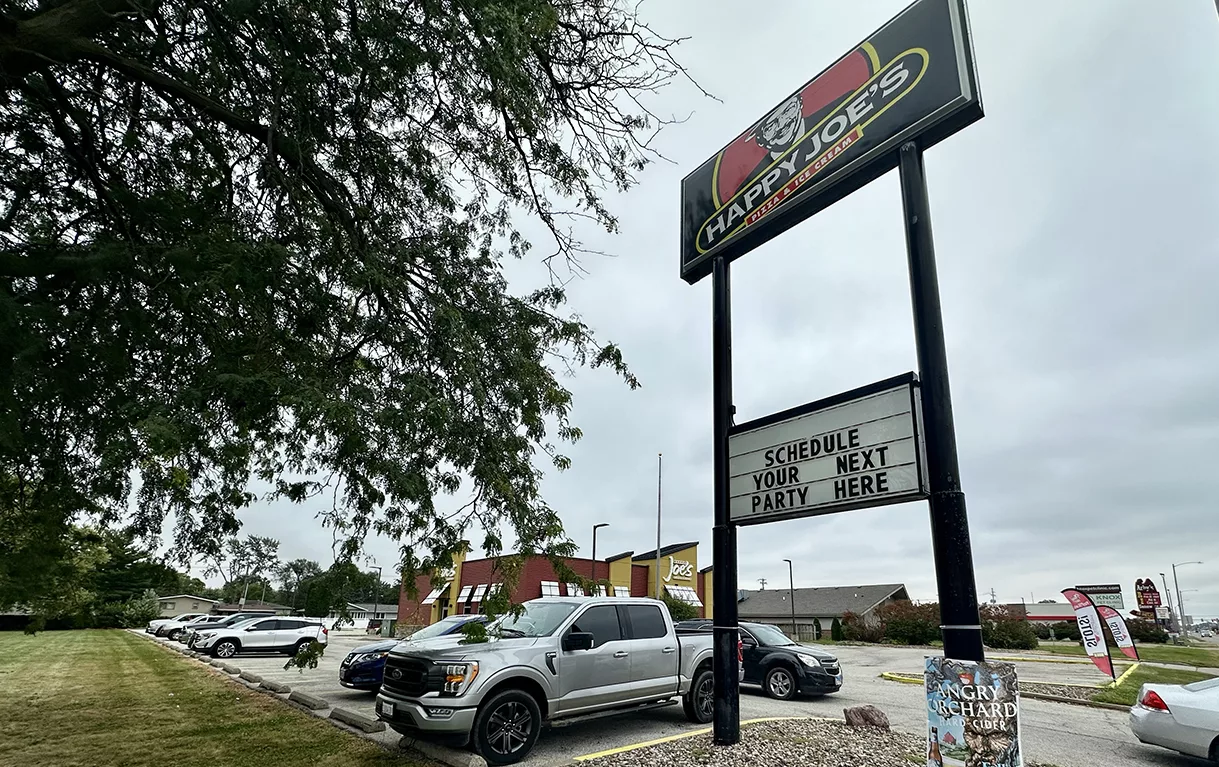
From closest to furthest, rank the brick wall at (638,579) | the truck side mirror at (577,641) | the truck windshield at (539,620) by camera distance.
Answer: the truck side mirror at (577,641), the truck windshield at (539,620), the brick wall at (638,579)

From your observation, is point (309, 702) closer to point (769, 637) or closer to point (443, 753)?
point (443, 753)

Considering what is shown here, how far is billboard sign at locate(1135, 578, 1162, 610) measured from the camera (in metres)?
52.2

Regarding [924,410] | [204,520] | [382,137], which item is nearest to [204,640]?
[204,520]

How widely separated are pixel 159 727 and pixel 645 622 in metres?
6.93

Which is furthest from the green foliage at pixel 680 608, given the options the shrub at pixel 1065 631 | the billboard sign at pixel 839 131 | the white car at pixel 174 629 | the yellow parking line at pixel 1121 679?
the shrub at pixel 1065 631

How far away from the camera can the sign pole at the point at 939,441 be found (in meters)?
4.45

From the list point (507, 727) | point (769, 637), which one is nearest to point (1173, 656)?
point (769, 637)

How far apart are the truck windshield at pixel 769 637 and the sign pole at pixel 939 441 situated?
30.7ft

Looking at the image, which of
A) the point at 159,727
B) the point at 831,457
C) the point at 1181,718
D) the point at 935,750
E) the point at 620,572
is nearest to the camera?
the point at 935,750

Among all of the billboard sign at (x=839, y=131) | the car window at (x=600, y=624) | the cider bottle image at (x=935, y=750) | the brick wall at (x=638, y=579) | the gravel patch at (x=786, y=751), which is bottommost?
the gravel patch at (x=786, y=751)

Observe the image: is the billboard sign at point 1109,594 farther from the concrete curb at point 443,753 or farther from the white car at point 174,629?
the white car at point 174,629

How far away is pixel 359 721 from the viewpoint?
29.2ft

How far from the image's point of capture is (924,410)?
511cm

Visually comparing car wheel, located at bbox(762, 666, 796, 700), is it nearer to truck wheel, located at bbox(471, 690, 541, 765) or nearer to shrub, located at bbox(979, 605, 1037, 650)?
truck wheel, located at bbox(471, 690, 541, 765)
